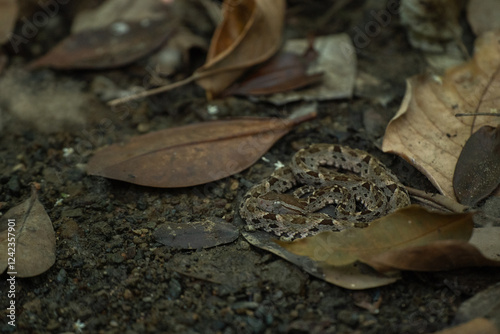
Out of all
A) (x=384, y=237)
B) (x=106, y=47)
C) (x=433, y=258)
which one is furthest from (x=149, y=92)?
(x=433, y=258)

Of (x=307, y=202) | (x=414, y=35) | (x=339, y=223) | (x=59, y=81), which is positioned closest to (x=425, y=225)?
(x=339, y=223)

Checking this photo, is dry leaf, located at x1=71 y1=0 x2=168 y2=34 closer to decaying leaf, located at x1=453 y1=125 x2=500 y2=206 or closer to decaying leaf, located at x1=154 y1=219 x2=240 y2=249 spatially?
decaying leaf, located at x1=154 y1=219 x2=240 y2=249

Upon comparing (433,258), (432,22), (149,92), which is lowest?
(149,92)

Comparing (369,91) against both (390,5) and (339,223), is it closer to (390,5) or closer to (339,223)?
(390,5)

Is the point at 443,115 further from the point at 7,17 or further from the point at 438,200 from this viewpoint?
the point at 7,17

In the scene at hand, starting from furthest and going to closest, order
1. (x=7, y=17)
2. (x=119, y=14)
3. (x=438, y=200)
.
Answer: (x=119, y=14) < (x=7, y=17) < (x=438, y=200)

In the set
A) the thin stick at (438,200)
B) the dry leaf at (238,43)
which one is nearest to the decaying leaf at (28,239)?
the dry leaf at (238,43)

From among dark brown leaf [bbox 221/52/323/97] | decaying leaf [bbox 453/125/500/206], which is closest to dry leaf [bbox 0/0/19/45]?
dark brown leaf [bbox 221/52/323/97]
